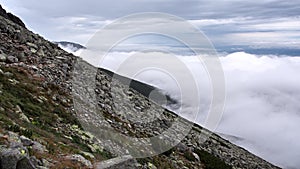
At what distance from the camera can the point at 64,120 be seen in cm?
3009

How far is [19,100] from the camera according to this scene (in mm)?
29234

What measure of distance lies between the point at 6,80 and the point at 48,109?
4.35m

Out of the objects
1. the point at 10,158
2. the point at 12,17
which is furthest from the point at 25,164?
the point at 12,17

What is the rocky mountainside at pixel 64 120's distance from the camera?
1945 cm

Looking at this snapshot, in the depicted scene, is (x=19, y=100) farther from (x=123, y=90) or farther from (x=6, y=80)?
(x=123, y=90)

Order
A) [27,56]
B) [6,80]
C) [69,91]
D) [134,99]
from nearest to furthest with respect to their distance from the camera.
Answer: [6,80] < [69,91] < [27,56] < [134,99]

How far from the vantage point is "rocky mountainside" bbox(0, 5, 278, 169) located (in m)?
19.5

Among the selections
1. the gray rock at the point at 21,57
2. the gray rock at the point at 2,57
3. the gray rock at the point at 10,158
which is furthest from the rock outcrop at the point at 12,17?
the gray rock at the point at 10,158

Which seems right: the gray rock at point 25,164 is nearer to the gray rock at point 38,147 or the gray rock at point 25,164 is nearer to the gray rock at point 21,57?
the gray rock at point 38,147

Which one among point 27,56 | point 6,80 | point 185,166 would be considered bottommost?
point 185,166

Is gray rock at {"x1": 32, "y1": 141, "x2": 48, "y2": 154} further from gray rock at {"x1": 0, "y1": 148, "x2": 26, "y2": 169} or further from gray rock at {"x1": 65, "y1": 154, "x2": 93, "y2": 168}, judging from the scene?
gray rock at {"x1": 0, "y1": 148, "x2": 26, "y2": 169}

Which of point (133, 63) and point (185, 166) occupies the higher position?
point (133, 63)

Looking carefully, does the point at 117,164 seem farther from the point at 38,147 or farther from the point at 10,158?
the point at 10,158

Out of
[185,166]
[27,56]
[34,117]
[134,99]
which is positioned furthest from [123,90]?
[34,117]
